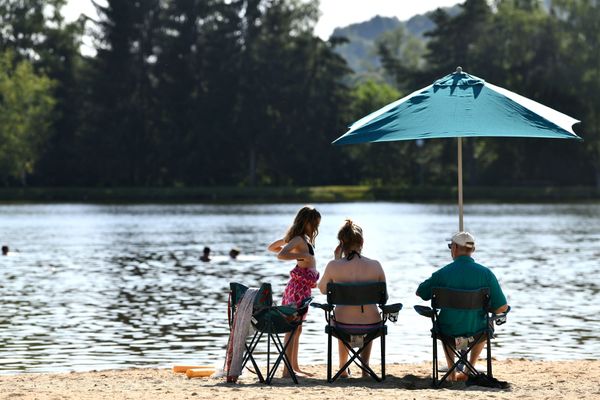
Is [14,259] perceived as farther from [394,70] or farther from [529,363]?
[394,70]

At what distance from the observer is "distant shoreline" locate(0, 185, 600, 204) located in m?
87.2

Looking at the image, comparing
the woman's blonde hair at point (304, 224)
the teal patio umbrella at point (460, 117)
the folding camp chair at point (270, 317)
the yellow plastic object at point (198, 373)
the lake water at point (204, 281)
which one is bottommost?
the lake water at point (204, 281)

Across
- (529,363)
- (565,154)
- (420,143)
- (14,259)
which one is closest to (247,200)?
(420,143)

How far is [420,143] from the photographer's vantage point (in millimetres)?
93438

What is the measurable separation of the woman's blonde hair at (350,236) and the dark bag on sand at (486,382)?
1.44m

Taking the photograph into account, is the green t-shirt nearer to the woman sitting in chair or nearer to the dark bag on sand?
the dark bag on sand

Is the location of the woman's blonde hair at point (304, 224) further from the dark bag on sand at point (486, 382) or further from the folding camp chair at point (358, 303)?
the dark bag on sand at point (486, 382)

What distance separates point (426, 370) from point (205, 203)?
74904 millimetres

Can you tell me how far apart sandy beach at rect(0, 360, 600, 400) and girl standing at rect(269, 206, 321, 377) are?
720 mm

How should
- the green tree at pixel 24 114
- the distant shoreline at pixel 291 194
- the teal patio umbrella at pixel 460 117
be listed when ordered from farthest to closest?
the green tree at pixel 24 114, the distant shoreline at pixel 291 194, the teal patio umbrella at pixel 460 117

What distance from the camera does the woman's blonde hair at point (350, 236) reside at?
421 inches

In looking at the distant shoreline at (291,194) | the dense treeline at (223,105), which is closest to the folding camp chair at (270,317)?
the distant shoreline at (291,194)

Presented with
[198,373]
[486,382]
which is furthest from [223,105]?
[486,382]

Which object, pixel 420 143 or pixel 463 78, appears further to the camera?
pixel 420 143
